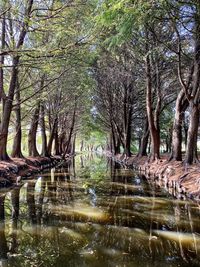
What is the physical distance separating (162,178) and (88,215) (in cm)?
928

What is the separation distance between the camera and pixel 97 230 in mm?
7367

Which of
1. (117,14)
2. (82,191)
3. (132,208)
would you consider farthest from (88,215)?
(117,14)

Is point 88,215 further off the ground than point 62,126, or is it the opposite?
point 62,126

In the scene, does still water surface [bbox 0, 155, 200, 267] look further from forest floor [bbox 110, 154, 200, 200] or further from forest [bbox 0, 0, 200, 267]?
forest floor [bbox 110, 154, 200, 200]

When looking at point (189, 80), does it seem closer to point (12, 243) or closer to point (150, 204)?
point (150, 204)

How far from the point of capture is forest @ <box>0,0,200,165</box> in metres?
11.1

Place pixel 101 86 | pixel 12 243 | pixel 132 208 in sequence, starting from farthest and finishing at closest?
pixel 101 86 < pixel 132 208 < pixel 12 243

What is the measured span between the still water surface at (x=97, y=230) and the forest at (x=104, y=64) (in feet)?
15.7

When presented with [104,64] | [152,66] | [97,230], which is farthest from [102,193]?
[104,64]

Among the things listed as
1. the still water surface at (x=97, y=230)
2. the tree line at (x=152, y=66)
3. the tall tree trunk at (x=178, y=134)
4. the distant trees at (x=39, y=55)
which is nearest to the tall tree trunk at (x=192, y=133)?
the tree line at (x=152, y=66)

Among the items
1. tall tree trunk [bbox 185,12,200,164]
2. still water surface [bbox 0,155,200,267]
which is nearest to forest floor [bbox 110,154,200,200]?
tall tree trunk [bbox 185,12,200,164]

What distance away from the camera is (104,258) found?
18.4 feet

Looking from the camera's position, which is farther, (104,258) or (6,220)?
(6,220)

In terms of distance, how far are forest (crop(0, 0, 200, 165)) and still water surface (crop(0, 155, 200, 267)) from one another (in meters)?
4.79
